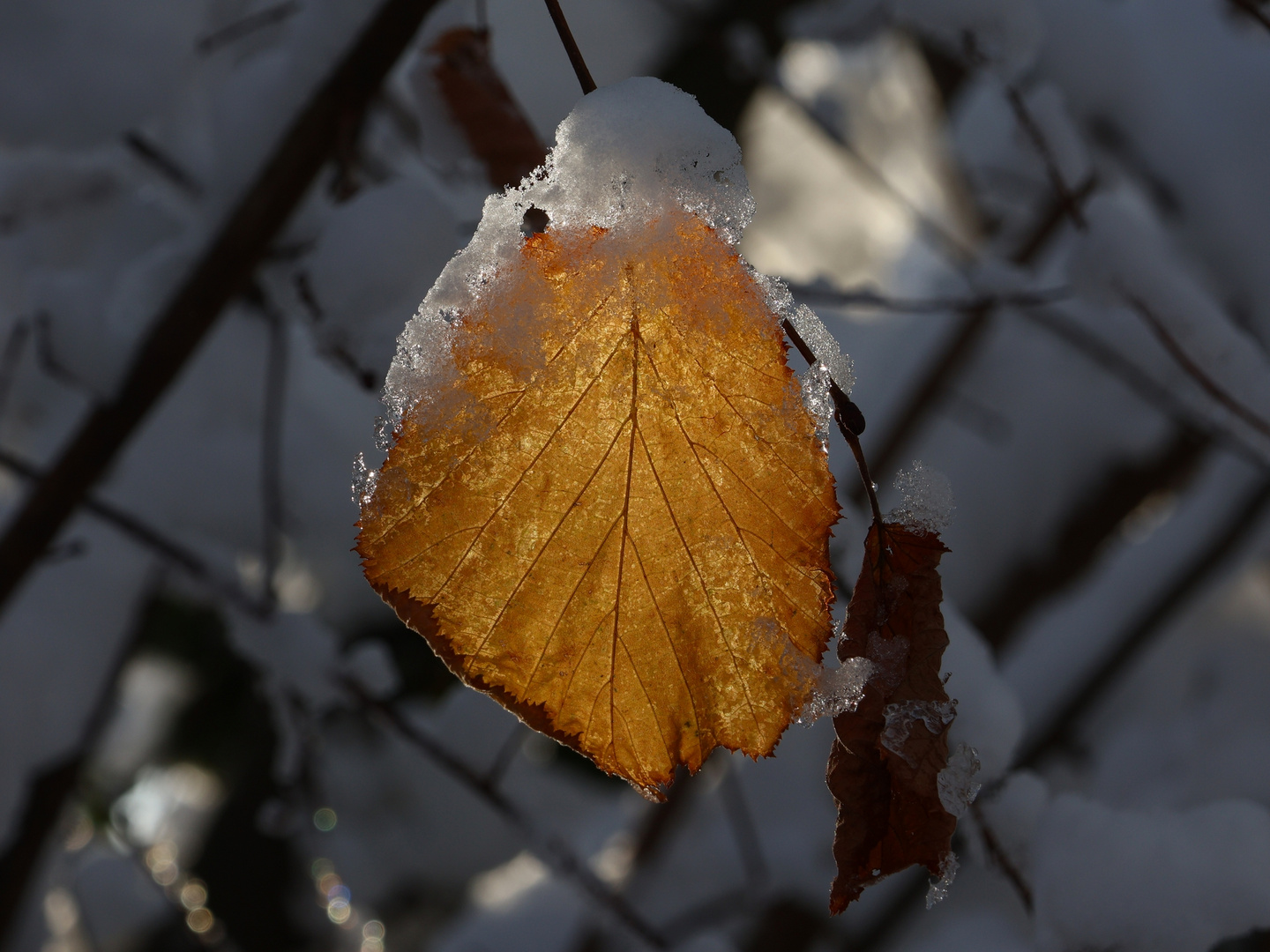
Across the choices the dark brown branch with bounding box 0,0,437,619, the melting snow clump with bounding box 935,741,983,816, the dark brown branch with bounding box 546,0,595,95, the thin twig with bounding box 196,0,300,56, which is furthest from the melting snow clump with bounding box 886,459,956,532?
the thin twig with bounding box 196,0,300,56

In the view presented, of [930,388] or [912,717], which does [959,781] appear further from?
[930,388]

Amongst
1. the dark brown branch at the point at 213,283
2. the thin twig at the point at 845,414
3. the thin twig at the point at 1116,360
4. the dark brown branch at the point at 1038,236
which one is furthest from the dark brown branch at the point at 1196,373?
the dark brown branch at the point at 1038,236

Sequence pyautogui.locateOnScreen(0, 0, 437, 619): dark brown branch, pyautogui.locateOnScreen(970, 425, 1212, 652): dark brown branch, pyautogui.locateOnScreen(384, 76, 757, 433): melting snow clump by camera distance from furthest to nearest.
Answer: pyautogui.locateOnScreen(970, 425, 1212, 652): dark brown branch
pyautogui.locateOnScreen(0, 0, 437, 619): dark brown branch
pyautogui.locateOnScreen(384, 76, 757, 433): melting snow clump

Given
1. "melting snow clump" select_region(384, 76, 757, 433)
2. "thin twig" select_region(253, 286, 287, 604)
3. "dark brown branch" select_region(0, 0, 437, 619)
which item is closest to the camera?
"melting snow clump" select_region(384, 76, 757, 433)

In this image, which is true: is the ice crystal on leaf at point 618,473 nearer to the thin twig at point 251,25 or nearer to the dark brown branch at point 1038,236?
the thin twig at point 251,25

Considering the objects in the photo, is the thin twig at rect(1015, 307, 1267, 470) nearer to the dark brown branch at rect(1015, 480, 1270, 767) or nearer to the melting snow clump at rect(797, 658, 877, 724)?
the dark brown branch at rect(1015, 480, 1270, 767)
